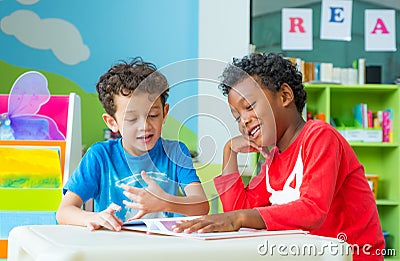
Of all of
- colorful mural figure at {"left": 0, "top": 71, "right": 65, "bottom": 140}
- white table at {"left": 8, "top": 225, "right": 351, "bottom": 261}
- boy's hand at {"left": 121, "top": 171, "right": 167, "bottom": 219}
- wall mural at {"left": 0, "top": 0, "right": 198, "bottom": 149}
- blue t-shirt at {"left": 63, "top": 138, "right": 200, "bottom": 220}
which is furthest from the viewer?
wall mural at {"left": 0, "top": 0, "right": 198, "bottom": 149}

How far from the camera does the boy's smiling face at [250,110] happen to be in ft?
3.41

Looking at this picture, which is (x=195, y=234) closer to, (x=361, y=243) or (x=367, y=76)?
(x=361, y=243)

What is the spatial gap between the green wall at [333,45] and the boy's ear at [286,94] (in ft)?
8.35

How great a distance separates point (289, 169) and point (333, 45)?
2737mm

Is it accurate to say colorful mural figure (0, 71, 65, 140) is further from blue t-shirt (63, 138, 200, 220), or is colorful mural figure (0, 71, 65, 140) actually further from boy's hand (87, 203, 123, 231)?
boy's hand (87, 203, 123, 231)

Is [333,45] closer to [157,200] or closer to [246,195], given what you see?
[246,195]

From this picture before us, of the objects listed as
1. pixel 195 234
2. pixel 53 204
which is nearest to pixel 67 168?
pixel 53 204

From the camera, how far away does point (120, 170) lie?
1341 millimetres

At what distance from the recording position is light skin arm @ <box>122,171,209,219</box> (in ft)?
3.26

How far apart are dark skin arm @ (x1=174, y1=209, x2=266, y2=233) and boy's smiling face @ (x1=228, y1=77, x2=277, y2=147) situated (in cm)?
15

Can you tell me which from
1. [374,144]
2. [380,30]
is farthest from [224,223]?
[380,30]

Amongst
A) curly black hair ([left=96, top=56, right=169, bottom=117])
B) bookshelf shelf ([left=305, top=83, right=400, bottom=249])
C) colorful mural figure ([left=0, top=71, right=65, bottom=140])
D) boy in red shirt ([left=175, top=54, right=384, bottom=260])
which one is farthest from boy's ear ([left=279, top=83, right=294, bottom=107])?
bookshelf shelf ([left=305, top=83, right=400, bottom=249])

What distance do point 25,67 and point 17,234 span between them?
291 centimetres

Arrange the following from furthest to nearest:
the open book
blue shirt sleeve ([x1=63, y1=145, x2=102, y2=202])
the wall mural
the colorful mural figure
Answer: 1. the wall mural
2. the colorful mural figure
3. blue shirt sleeve ([x1=63, y1=145, x2=102, y2=202])
4. the open book
